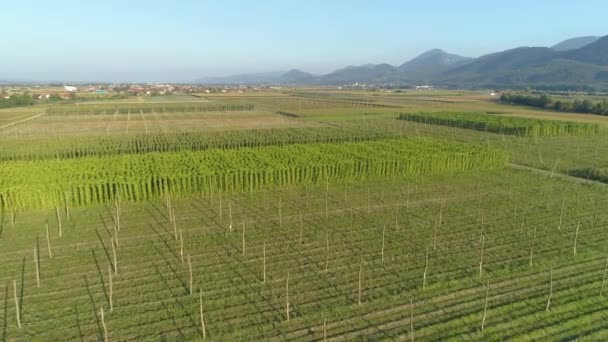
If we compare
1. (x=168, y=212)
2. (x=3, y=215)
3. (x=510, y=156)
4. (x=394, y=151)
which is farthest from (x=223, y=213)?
(x=510, y=156)

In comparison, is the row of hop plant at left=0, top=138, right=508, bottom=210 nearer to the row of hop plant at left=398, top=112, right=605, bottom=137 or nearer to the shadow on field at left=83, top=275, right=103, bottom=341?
the shadow on field at left=83, top=275, right=103, bottom=341

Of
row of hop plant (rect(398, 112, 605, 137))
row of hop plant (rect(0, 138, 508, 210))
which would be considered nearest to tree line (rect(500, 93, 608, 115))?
row of hop plant (rect(398, 112, 605, 137))

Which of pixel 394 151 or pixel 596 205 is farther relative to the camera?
pixel 394 151

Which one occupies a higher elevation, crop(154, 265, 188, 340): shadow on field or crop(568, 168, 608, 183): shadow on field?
crop(154, 265, 188, 340): shadow on field

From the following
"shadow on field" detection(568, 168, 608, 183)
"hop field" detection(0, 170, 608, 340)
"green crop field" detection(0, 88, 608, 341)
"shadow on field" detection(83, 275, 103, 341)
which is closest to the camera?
"shadow on field" detection(83, 275, 103, 341)

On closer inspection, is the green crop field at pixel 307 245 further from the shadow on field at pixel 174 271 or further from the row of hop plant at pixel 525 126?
the row of hop plant at pixel 525 126

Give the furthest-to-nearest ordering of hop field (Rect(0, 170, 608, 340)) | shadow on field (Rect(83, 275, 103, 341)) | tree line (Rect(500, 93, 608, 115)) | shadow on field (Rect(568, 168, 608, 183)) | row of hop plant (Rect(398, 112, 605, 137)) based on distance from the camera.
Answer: tree line (Rect(500, 93, 608, 115)) < row of hop plant (Rect(398, 112, 605, 137)) < shadow on field (Rect(568, 168, 608, 183)) < hop field (Rect(0, 170, 608, 340)) < shadow on field (Rect(83, 275, 103, 341))

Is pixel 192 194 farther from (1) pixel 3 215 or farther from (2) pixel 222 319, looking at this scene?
(2) pixel 222 319
